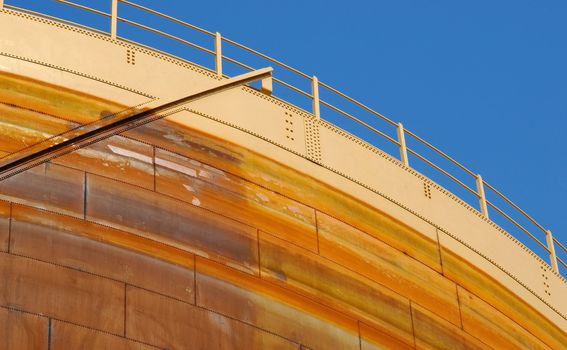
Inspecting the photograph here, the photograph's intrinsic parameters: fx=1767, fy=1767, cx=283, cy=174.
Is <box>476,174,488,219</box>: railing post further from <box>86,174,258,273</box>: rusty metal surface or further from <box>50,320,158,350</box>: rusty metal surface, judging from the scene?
<box>50,320,158,350</box>: rusty metal surface

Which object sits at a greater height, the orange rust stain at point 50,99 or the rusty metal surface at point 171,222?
the orange rust stain at point 50,99

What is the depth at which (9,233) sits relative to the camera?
2667 centimetres

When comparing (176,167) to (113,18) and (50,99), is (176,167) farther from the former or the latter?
(113,18)

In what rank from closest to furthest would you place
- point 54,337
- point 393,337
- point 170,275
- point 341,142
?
point 54,337 → point 170,275 → point 393,337 → point 341,142

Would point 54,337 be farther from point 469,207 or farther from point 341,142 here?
point 469,207

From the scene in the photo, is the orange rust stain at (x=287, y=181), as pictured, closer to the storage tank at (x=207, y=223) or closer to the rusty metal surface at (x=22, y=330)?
the storage tank at (x=207, y=223)

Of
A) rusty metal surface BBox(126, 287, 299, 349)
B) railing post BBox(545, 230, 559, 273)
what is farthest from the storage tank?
railing post BBox(545, 230, 559, 273)

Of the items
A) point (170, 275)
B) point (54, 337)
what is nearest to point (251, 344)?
point (170, 275)

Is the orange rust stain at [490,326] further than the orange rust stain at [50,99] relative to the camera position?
Yes

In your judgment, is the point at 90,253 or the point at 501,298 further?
the point at 501,298

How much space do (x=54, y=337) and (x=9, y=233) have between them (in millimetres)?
1944

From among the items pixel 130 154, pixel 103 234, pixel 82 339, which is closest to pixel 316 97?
pixel 130 154

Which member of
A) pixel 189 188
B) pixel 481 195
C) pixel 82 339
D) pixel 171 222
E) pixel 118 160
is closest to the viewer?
pixel 82 339

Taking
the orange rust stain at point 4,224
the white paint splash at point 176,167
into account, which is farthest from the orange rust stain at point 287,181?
the orange rust stain at point 4,224
